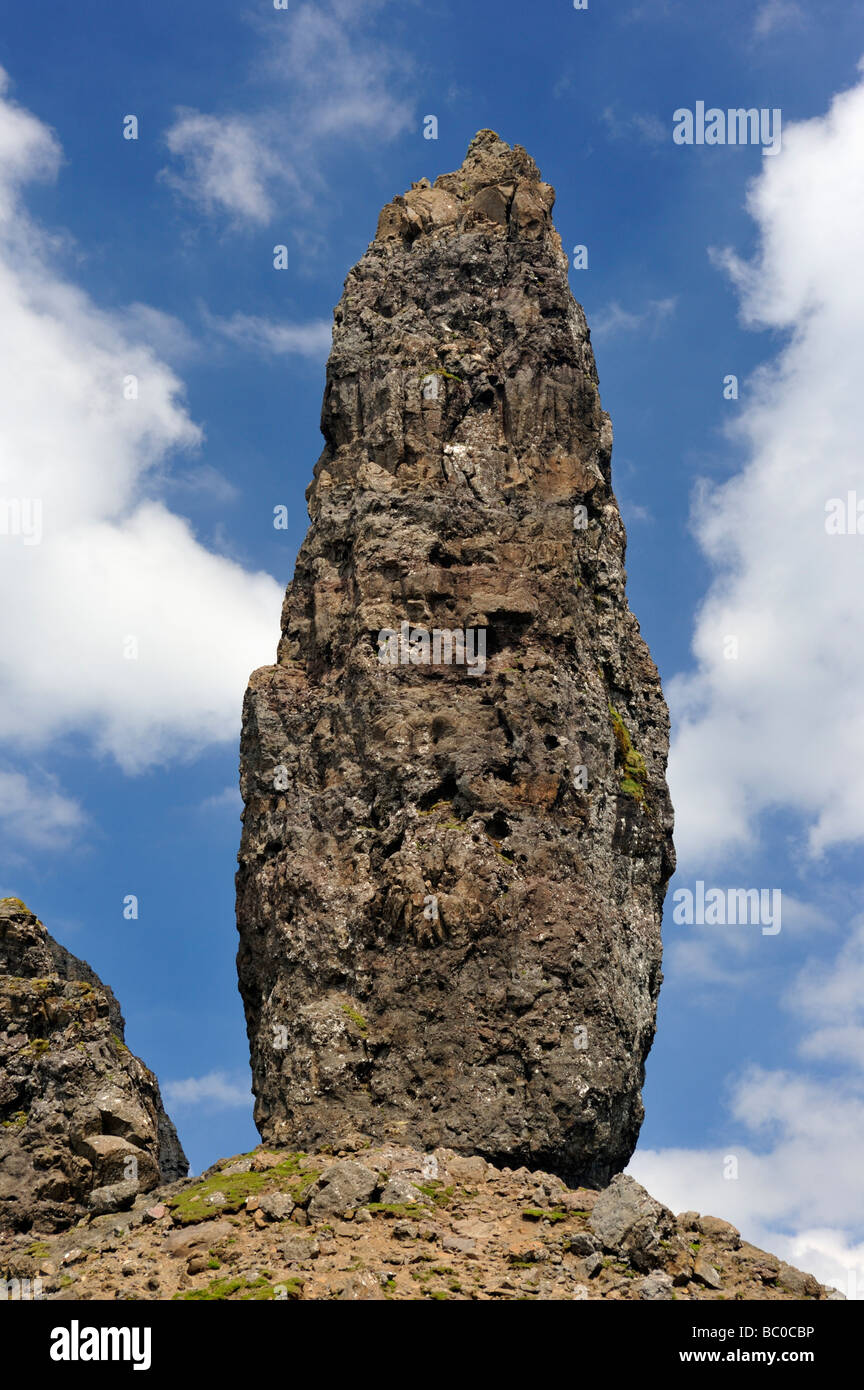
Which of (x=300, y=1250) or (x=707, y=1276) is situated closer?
(x=707, y=1276)

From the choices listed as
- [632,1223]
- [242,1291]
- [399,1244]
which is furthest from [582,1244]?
[242,1291]

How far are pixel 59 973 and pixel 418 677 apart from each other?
43.3 feet

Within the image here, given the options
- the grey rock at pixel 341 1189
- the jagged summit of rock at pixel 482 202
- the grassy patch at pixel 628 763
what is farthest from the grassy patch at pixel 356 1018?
the jagged summit of rock at pixel 482 202

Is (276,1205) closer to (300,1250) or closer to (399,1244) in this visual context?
(300,1250)

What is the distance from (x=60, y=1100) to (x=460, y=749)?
44.1 ft

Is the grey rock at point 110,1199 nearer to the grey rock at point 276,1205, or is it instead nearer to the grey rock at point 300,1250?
the grey rock at point 276,1205

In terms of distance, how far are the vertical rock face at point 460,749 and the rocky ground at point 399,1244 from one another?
2.38 metres

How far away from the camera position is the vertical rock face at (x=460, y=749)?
3322 cm

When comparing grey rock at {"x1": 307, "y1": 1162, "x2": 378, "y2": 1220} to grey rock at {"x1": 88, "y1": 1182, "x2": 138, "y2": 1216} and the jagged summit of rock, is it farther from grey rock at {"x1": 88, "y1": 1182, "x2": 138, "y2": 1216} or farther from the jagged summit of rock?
the jagged summit of rock

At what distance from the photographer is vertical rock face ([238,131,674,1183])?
3322cm

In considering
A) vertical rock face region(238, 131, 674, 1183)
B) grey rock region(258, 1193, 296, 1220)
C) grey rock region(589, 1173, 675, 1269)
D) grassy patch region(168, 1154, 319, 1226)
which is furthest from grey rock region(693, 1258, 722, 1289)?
grey rock region(258, 1193, 296, 1220)

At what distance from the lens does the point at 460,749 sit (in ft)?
121
